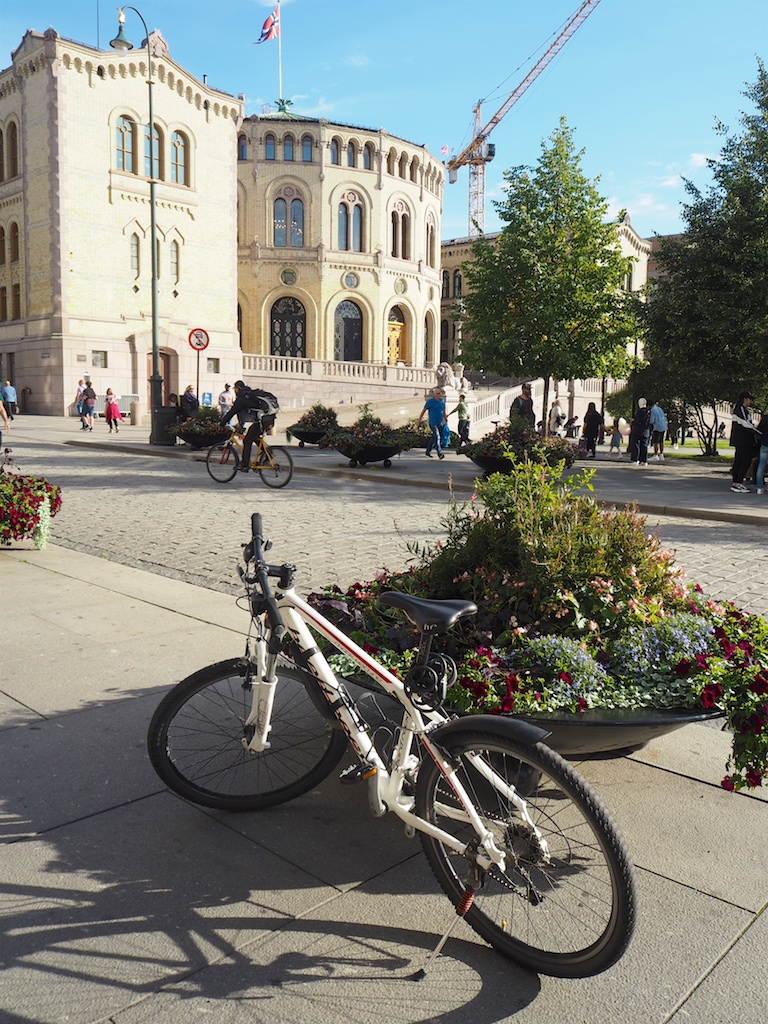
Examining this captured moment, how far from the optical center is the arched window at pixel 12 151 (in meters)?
39.9

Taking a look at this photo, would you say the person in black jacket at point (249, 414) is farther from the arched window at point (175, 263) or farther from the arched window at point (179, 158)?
the arched window at point (179, 158)

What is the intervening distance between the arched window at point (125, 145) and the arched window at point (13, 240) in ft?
19.1

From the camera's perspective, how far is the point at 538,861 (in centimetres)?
256

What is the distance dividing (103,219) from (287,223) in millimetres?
17349

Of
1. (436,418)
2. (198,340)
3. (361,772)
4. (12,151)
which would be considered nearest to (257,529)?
(361,772)

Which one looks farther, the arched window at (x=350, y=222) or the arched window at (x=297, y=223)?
the arched window at (x=350, y=222)

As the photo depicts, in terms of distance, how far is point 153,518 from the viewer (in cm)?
1084

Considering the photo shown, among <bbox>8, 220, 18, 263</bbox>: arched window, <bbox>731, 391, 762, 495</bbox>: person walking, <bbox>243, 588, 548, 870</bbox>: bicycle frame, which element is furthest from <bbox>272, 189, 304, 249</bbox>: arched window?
<bbox>243, 588, 548, 870</bbox>: bicycle frame

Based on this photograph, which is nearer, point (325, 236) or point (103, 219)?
point (103, 219)

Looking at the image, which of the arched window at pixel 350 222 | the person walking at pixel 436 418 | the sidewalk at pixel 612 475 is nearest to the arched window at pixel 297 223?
the arched window at pixel 350 222

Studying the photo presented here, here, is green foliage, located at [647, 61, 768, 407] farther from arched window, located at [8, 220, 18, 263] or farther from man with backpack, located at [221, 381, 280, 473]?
arched window, located at [8, 220, 18, 263]

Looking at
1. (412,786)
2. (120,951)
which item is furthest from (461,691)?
(120,951)

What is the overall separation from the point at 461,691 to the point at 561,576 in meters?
0.75

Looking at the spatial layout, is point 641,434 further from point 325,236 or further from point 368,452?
point 325,236
